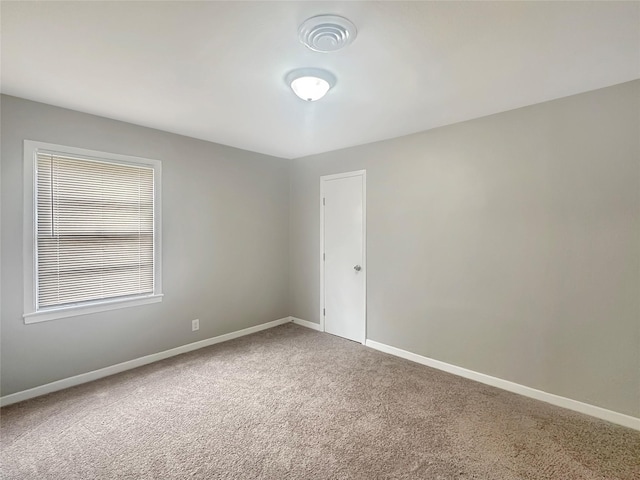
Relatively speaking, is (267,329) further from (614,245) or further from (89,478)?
(614,245)

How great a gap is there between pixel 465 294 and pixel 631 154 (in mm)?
1644

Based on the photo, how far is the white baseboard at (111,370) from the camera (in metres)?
2.56

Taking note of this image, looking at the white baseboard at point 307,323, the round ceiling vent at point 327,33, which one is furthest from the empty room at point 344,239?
the white baseboard at point 307,323

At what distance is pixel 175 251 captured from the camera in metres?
3.52

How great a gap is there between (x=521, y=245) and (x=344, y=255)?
2.02m

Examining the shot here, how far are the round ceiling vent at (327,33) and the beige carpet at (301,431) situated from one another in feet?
8.17

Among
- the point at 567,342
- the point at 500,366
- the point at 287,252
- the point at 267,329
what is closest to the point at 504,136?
the point at 567,342

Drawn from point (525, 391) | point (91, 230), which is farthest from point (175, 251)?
point (525, 391)

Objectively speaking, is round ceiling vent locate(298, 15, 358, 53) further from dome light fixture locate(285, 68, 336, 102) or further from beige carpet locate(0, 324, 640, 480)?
beige carpet locate(0, 324, 640, 480)

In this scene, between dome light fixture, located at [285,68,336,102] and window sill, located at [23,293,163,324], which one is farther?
window sill, located at [23,293,163,324]

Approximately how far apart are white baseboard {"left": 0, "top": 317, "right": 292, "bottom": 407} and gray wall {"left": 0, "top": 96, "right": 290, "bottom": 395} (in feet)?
0.17

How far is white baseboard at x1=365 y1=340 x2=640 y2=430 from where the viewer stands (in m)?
2.28

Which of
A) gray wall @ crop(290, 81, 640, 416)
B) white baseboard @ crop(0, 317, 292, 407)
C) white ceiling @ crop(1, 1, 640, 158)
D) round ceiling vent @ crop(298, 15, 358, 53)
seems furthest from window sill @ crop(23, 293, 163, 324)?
round ceiling vent @ crop(298, 15, 358, 53)

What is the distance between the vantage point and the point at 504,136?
2.79 metres
